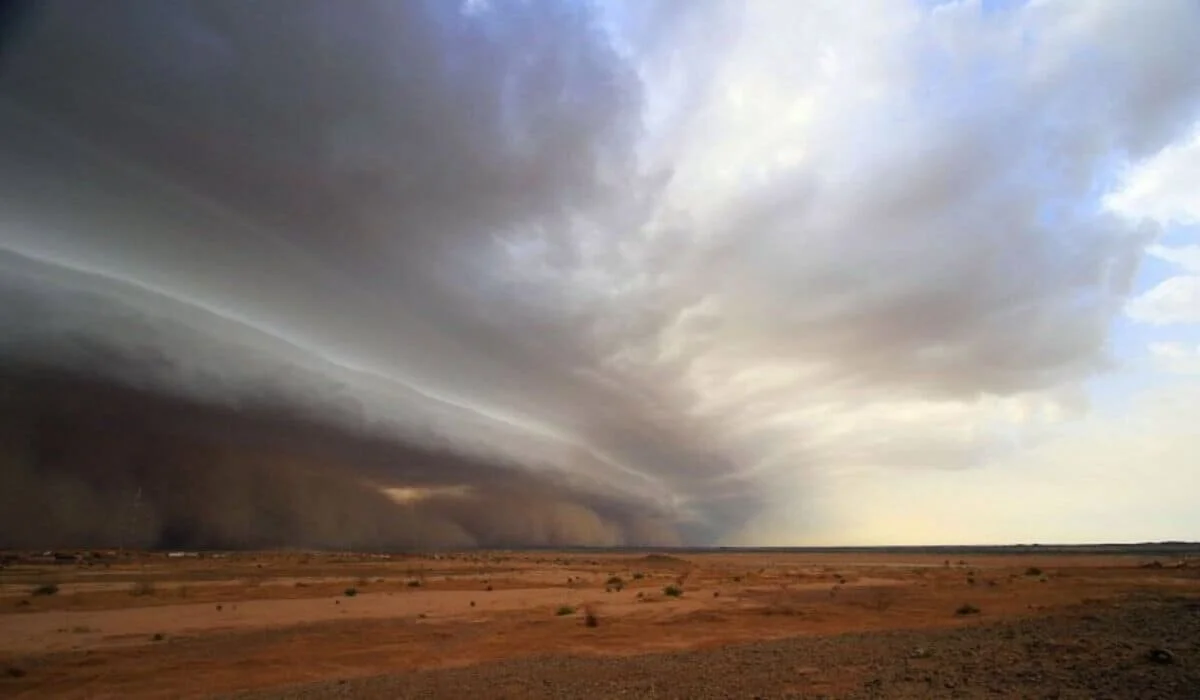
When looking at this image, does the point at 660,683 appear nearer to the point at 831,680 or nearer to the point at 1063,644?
the point at 831,680

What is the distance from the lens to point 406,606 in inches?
1649

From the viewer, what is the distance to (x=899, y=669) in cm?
1538

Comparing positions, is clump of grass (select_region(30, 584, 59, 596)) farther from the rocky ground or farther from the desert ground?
the rocky ground

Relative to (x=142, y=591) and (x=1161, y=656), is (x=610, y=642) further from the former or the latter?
(x=142, y=591)

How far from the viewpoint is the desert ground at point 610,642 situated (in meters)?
14.3

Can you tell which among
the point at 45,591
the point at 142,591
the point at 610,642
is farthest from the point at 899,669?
the point at 45,591

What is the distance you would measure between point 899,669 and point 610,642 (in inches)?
518

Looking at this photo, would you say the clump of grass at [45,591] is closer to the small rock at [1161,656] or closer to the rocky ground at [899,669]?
the rocky ground at [899,669]

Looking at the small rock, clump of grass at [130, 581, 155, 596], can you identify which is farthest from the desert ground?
clump of grass at [130, 581, 155, 596]

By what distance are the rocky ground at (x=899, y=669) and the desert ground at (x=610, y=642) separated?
7 centimetres

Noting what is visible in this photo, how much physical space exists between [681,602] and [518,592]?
569 inches

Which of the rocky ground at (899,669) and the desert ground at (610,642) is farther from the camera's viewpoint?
the desert ground at (610,642)

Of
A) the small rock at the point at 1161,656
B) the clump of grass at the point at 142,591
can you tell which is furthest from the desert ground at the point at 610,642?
the clump of grass at the point at 142,591

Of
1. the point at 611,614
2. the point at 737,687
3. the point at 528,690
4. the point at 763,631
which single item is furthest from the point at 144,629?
the point at 737,687
